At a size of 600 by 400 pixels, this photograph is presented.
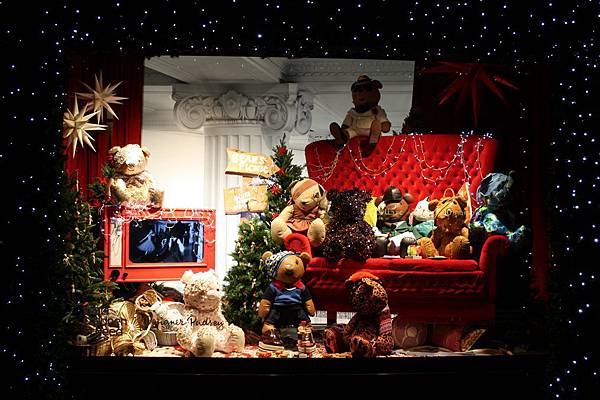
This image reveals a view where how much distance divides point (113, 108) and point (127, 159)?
748 mm

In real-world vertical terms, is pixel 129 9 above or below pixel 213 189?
above

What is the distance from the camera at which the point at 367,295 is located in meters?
5.41

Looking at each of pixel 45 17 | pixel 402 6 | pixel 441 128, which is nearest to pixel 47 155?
pixel 45 17

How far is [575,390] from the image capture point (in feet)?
16.5

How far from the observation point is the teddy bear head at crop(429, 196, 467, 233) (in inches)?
244

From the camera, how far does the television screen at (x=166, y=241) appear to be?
633 centimetres

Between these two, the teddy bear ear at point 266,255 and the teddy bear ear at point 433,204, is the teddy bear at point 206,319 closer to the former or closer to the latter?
the teddy bear ear at point 266,255

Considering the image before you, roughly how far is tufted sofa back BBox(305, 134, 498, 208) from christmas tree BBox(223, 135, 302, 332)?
474 mm

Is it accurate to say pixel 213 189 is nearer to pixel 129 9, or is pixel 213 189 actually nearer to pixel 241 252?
pixel 241 252

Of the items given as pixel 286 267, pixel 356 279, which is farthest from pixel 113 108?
pixel 356 279

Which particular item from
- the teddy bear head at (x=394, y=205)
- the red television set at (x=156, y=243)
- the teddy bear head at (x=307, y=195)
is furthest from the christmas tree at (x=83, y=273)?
the teddy bear head at (x=394, y=205)

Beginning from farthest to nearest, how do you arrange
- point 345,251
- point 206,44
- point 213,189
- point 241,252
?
point 213,189 < point 241,252 < point 345,251 < point 206,44

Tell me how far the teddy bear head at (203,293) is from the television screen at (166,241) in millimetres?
748

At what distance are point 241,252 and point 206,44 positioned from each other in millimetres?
2065
